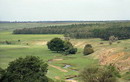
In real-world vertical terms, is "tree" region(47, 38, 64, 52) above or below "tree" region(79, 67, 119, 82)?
below

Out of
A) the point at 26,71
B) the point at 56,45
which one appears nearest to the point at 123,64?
the point at 26,71

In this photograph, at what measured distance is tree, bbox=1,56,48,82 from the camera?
45709mm

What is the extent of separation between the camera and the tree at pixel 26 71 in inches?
1800

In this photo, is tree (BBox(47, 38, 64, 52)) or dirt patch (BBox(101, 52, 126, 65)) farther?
tree (BBox(47, 38, 64, 52))

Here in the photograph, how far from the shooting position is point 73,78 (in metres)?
61.8

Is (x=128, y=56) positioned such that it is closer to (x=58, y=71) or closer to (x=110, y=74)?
(x=58, y=71)

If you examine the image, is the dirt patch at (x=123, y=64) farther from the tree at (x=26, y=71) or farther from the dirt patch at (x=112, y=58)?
the tree at (x=26, y=71)

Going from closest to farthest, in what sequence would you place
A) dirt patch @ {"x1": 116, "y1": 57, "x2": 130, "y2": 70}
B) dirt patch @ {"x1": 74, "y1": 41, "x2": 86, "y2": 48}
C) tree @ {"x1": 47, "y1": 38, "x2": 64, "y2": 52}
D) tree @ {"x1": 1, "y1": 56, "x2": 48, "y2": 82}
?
tree @ {"x1": 1, "y1": 56, "x2": 48, "y2": 82}
dirt patch @ {"x1": 116, "y1": 57, "x2": 130, "y2": 70}
tree @ {"x1": 47, "y1": 38, "x2": 64, "y2": 52}
dirt patch @ {"x1": 74, "y1": 41, "x2": 86, "y2": 48}

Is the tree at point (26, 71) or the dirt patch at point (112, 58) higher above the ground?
the tree at point (26, 71)

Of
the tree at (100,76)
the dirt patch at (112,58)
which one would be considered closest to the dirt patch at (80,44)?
the dirt patch at (112,58)

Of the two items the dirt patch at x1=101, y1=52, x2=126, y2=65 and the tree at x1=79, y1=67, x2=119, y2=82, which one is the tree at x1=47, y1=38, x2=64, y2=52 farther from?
the tree at x1=79, y1=67, x2=119, y2=82

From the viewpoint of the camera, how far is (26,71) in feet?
154

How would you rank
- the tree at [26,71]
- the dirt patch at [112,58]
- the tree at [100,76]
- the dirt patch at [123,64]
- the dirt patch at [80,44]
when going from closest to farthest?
the tree at [26,71], the tree at [100,76], the dirt patch at [123,64], the dirt patch at [112,58], the dirt patch at [80,44]

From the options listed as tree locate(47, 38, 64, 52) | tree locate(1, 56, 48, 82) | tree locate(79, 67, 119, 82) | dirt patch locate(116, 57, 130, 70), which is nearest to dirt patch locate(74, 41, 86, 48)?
tree locate(47, 38, 64, 52)
